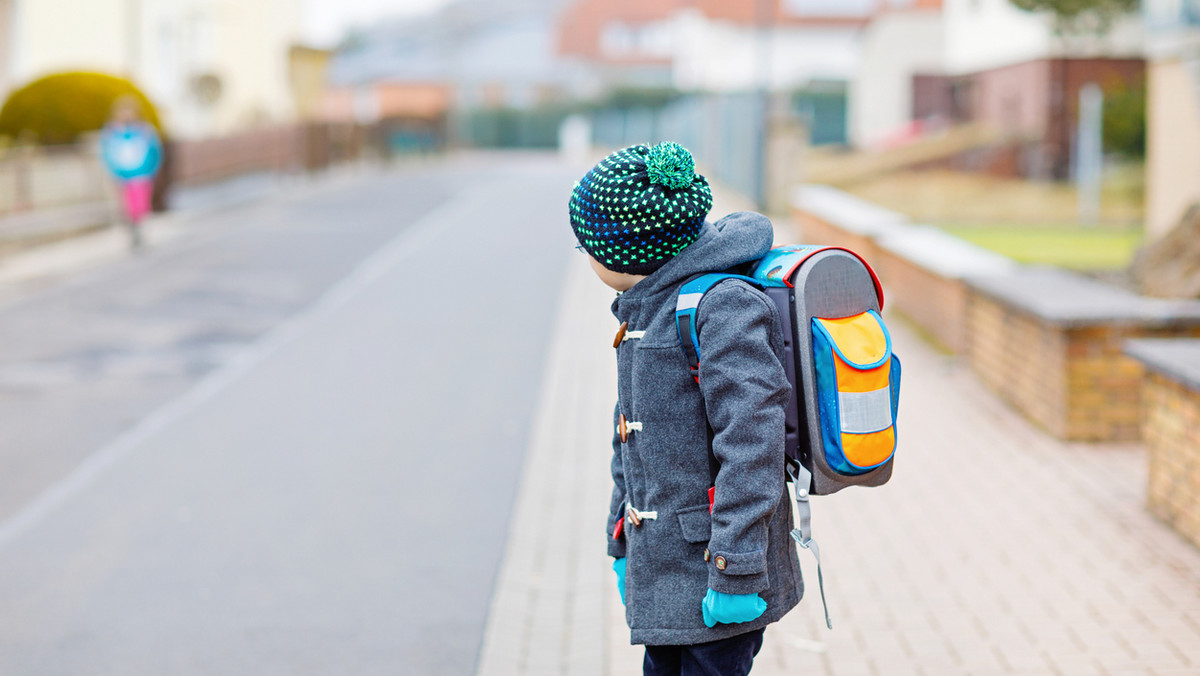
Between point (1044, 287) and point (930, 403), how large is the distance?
929 mm

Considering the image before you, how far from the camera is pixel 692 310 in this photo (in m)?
2.63

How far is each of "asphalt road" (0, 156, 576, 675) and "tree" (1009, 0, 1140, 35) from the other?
12526mm

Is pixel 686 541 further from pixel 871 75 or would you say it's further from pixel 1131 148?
pixel 871 75

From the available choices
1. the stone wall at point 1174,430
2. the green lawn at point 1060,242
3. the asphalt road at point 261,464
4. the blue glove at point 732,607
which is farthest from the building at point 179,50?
the blue glove at point 732,607

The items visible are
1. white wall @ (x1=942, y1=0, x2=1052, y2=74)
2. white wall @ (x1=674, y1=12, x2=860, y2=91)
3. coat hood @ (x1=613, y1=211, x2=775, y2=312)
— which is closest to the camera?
coat hood @ (x1=613, y1=211, x2=775, y2=312)

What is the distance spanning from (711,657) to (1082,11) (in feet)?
76.5

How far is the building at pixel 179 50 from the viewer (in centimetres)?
2523

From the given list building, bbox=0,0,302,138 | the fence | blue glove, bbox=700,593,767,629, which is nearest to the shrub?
the fence

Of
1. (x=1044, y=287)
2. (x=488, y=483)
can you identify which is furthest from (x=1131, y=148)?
(x=488, y=483)

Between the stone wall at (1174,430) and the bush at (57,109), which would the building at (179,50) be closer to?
the bush at (57,109)

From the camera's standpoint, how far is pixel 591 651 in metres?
4.50

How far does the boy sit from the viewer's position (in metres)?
2.57

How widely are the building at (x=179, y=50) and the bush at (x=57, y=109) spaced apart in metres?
1.30

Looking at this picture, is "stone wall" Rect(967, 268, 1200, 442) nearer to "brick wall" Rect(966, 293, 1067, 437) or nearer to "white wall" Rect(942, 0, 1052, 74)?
"brick wall" Rect(966, 293, 1067, 437)
